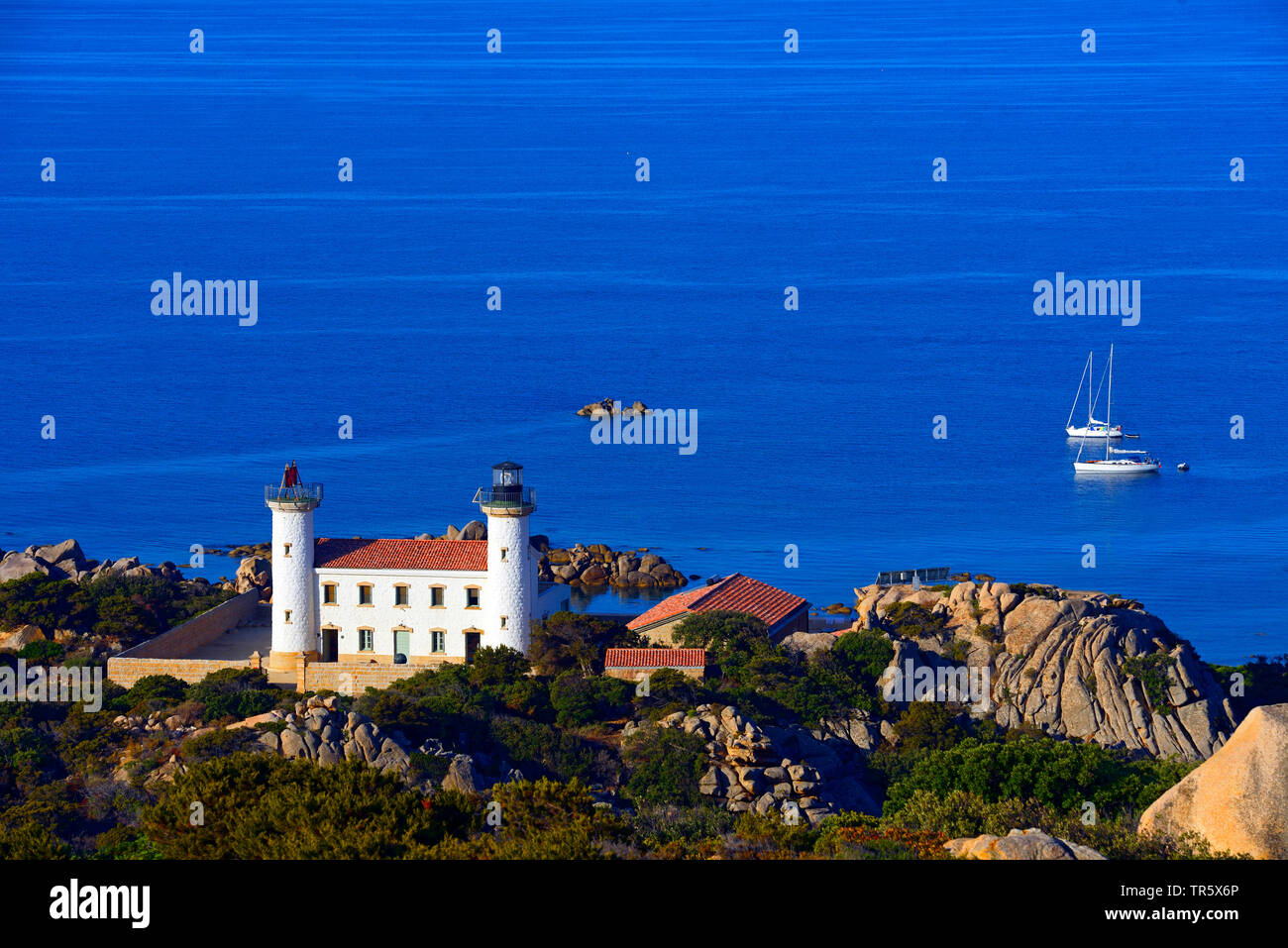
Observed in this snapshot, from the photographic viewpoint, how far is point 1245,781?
79.5 ft

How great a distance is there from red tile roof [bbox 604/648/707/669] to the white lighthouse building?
103 inches

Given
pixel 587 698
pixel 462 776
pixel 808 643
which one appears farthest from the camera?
pixel 808 643

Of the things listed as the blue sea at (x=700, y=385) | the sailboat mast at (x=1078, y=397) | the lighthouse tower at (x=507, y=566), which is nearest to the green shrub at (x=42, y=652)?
A: the lighthouse tower at (x=507, y=566)

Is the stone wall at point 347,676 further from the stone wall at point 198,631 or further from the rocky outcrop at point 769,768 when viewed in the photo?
the rocky outcrop at point 769,768

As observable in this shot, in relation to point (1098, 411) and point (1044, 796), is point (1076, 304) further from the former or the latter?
point (1044, 796)

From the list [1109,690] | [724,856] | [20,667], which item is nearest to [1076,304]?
[1109,690]

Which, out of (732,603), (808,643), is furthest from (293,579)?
(808,643)

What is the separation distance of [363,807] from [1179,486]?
262ft

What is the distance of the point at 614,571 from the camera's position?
82.3 m

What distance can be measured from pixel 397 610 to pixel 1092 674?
64.7 feet

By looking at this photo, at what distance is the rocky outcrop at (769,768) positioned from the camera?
43.9 meters

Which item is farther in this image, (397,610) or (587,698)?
(397,610)

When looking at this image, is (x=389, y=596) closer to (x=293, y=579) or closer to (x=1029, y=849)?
(x=293, y=579)

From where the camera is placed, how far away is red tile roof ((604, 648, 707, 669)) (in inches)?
1972
